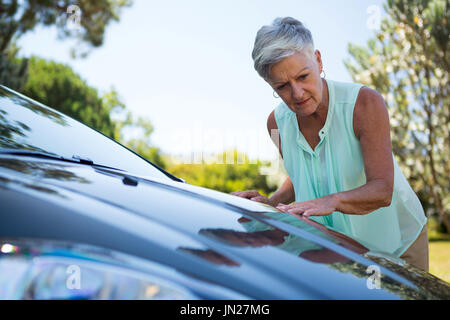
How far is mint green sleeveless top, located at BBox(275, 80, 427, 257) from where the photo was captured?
2076 millimetres

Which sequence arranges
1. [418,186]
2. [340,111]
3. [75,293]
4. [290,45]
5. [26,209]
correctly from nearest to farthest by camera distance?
[75,293] < [26,209] < [290,45] < [340,111] < [418,186]

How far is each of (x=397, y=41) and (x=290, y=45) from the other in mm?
11054

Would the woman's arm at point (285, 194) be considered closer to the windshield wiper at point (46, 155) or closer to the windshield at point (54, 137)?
the windshield at point (54, 137)

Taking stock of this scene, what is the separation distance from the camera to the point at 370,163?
195 centimetres

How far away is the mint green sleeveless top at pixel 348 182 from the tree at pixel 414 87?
10153mm

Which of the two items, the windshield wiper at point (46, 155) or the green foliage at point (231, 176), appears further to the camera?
the green foliage at point (231, 176)

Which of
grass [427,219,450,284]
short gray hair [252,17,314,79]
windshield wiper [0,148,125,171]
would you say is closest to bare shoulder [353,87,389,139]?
short gray hair [252,17,314,79]

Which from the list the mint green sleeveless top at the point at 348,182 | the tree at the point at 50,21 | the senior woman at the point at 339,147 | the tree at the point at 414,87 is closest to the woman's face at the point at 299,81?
the senior woman at the point at 339,147

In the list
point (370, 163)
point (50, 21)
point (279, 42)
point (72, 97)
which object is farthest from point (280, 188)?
point (72, 97)

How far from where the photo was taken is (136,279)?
29.3 inches

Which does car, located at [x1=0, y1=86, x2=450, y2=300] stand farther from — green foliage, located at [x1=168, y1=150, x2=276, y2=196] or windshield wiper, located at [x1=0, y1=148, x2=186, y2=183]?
green foliage, located at [x1=168, y1=150, x2=276, y2=196]

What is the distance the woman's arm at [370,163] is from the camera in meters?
1.75
